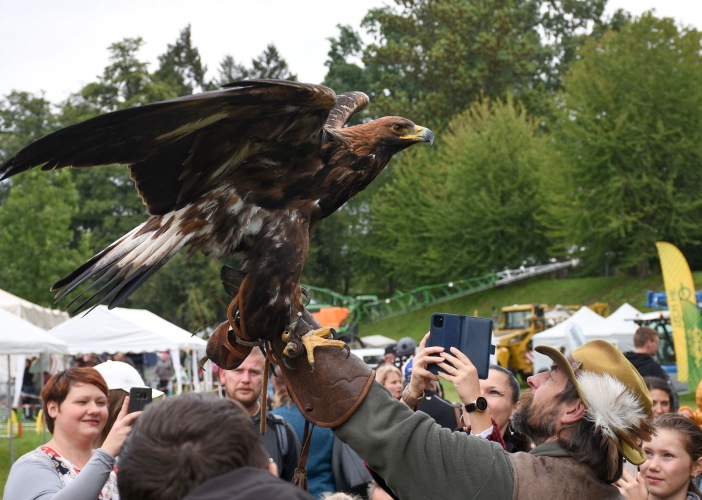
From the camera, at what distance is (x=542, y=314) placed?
945 inches

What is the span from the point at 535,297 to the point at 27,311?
2309 cm

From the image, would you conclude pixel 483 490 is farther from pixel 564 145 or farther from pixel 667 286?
pixel 564 145

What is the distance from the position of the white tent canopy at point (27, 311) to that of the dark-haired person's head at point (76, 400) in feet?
43.3

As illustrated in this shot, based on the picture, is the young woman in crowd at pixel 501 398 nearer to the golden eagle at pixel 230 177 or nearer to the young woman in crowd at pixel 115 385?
the golden eagle at pixel 230 177

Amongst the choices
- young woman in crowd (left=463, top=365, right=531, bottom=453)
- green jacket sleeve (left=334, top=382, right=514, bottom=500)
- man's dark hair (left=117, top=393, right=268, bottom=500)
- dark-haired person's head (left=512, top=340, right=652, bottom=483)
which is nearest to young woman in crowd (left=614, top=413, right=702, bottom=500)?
young woman in crowd (left=463, top=365, right=531, bottom=453)

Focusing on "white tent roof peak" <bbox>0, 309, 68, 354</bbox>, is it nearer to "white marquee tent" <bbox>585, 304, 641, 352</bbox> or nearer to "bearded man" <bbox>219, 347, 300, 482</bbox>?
"bearded man" <bbox>219, 347, 300, 482</bbox>

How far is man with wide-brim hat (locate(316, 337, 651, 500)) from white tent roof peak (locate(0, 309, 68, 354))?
8.18 m

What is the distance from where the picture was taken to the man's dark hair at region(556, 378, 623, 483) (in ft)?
6.84

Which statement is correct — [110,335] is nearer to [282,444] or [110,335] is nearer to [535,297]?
[282,444]

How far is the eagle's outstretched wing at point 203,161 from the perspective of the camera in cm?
235

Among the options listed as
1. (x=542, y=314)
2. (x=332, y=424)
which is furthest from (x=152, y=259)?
(x=542, y=314)

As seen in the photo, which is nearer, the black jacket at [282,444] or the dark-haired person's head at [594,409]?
the dark-haired person's head at [594,409]

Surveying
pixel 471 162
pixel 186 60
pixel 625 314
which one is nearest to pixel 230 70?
pixel 186 60

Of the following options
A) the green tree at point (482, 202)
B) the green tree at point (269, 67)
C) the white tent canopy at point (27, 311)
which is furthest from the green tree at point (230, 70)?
the white tent canopy at point (27, 311)
